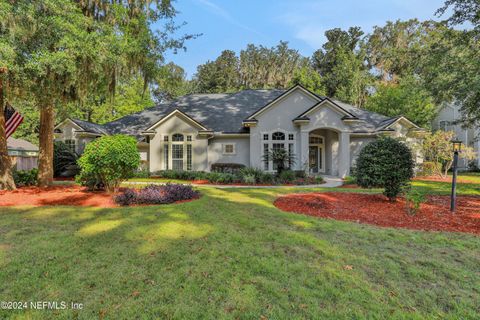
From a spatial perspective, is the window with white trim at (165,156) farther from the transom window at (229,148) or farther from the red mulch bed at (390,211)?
the red mulch bed at (390,211)

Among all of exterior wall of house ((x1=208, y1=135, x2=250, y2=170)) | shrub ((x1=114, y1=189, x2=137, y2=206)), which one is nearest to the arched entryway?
exterior wall of house ((x1=208, y1=135, x2=250, y2=170))

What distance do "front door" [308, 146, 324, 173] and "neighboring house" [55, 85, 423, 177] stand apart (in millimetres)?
418

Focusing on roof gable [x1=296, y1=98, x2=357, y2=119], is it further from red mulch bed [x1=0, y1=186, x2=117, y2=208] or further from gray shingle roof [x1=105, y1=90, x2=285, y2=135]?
red mulch bed [x1=0, y1=186, x2=117, y2=208]

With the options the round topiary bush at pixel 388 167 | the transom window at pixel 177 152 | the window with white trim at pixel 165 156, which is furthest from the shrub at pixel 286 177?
the window with white trim at pixel 165 156

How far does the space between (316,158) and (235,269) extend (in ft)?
57.7

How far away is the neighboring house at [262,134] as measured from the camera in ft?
56.7

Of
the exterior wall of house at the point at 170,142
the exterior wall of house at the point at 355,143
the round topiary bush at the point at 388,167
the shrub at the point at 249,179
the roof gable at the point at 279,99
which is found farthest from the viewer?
the exterior wall of house at the point at 355,143

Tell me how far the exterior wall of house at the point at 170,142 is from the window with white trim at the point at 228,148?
1.37 meters

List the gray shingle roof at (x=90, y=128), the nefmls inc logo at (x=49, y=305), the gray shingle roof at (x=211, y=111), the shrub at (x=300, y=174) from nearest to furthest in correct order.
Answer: the nefmls inc logo at (x=49, y=305) → the shrub at (x=300, y=174) → the gray shingle roof at (x=90, y=128) → the gray shingle roof at (x=211, y=111)

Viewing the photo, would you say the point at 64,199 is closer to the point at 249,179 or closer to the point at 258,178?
the point at 249,179

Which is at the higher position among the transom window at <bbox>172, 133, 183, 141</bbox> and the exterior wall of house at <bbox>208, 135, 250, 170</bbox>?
the transom window at <bbox>172, 133, 183, 141</bbox>

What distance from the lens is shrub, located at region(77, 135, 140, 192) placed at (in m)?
8.65

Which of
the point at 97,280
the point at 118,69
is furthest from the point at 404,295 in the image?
the point at 118,69

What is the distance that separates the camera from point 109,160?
8.59 meters
